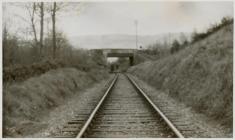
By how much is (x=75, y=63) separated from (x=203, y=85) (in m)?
18.5

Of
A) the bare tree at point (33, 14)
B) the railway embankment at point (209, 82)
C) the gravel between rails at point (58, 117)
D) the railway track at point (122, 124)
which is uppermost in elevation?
the bare tree at point (33, 14)

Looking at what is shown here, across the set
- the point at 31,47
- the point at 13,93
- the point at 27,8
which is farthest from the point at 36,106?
the point at 27,8

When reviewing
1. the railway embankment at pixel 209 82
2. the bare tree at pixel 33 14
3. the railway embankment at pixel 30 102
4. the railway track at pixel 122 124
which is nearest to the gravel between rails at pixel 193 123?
the railway embankment at pixel 209 82

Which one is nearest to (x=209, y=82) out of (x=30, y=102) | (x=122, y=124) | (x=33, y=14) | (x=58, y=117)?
(x=122, y=124)

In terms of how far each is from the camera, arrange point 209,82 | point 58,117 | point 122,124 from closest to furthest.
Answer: point 122,124 < point 58,117 < point 209,82

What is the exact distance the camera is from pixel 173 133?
8.53 metres

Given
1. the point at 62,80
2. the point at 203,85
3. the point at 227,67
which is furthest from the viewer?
the point at 62,80

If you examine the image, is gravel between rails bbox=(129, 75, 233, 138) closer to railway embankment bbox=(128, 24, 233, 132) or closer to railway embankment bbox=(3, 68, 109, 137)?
railway embankment bbox=(128, 24, 233, 132)

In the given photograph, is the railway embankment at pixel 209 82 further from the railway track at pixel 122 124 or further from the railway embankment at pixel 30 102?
the railway embankment at pixel 30 102

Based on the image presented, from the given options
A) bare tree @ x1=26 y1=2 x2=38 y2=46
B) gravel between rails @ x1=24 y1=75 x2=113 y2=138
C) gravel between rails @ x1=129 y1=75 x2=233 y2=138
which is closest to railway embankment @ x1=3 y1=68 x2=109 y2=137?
gravel between rails @ x1=24 y1=75 x2=113 y2=138

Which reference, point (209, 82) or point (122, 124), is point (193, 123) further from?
point (209, 82)

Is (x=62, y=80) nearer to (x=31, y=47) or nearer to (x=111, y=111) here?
(x=31, y=47)

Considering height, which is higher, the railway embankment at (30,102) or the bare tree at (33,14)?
the bare tree at (33,14)

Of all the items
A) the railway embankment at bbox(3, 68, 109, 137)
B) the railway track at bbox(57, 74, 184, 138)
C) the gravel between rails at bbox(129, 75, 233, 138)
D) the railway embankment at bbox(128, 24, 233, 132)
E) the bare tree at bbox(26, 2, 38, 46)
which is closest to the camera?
the railway track at bbox(57, 74, 184, 138)
